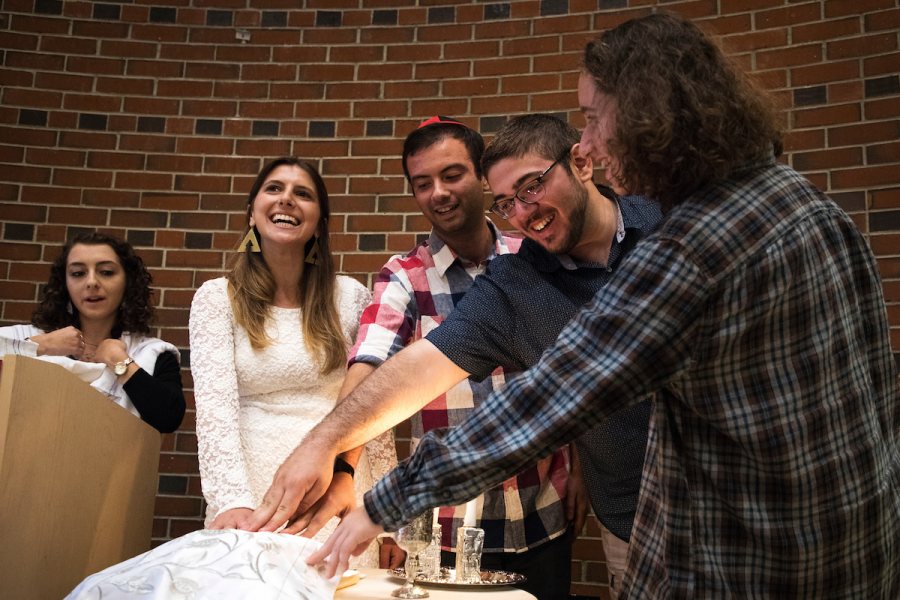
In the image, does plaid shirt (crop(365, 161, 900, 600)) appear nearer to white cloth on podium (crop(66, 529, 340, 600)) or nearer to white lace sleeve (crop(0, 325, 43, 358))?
white cloth on podium (crop(66, 529, 340, 600))

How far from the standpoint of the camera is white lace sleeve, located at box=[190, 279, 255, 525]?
6.83ft

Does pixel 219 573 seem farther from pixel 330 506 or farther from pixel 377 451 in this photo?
pixel 377 451

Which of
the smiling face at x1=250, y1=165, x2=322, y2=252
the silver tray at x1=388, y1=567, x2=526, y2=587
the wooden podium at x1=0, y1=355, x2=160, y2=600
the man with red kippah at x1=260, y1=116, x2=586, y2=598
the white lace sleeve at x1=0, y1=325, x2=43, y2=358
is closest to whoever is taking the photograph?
the silver tray at x1=388, y1=567, x2=526, y2=587

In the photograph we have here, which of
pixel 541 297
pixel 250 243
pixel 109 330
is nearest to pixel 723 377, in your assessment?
pixel 541 297

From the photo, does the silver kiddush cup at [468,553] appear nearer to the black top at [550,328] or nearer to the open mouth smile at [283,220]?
the black top at [550,328]

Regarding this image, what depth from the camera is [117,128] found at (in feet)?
11.8

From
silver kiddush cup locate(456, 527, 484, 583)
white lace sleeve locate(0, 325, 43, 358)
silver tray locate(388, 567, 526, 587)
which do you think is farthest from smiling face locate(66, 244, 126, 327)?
silver kiddush cup locate(456, 527, 484, 583)

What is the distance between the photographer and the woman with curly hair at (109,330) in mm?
2729

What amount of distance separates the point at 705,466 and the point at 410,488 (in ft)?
1.33

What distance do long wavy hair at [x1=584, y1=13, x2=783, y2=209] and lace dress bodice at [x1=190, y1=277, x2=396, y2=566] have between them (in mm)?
1330

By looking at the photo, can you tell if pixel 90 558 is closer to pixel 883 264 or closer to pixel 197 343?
pixel 197 343

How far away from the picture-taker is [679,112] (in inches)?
45.9

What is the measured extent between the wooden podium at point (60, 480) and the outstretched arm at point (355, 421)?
619mm

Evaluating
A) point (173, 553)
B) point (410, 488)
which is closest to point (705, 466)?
point (410, 488)
